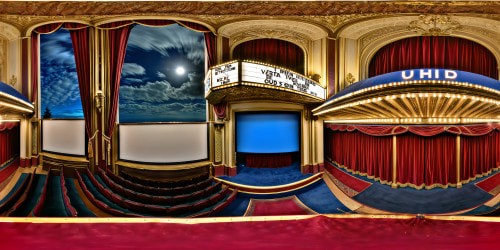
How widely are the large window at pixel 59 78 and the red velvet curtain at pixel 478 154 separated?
2.87m

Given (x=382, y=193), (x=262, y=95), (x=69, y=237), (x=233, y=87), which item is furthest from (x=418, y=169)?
(x=69, y=237)

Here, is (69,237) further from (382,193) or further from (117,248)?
(382,193)

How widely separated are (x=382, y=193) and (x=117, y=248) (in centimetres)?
190

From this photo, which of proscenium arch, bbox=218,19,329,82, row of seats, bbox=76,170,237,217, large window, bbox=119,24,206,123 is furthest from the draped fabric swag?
large window, bbox=119,24,206,123

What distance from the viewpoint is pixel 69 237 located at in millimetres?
1382

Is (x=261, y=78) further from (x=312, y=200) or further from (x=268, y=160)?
(x=312, y=200)

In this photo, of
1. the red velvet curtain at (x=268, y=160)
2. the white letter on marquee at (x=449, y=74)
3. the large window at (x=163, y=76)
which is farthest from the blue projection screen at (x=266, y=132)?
the white letter on marquee at (x=449, y=74)

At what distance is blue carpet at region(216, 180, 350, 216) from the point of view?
5.46 ft

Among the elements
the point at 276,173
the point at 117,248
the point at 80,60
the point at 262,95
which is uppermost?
the point at 80,60

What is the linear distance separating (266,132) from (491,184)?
5.86 ft

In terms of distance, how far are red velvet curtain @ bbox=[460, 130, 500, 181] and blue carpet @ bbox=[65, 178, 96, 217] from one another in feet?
9.09

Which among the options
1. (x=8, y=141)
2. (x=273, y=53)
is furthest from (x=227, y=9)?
(x=8, y=141)

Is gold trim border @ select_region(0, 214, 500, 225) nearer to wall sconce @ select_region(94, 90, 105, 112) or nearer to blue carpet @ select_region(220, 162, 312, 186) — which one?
blue carpet @ select_region(220, 162, 312, 186)

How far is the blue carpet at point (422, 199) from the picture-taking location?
62.7 inches
